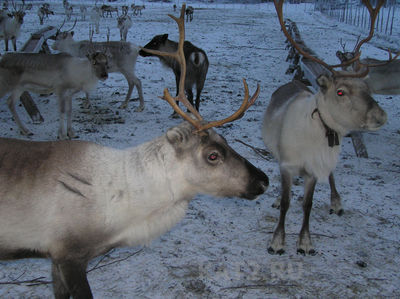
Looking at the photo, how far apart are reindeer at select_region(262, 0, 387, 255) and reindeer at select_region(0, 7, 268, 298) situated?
94 cm

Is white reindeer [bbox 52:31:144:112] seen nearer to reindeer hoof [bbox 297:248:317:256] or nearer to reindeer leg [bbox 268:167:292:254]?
reindeer leg [bbox 268:167:292:254]

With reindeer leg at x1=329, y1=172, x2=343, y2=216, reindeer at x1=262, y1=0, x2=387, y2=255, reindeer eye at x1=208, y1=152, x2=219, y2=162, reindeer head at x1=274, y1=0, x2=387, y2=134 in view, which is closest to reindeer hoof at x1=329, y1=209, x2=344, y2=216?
reindeer leg at x1=329, y1=172, x2=343, y2=216

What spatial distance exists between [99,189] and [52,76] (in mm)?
3749

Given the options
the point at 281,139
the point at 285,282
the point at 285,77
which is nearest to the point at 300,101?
the point at 281,139

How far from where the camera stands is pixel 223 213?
3266 mm

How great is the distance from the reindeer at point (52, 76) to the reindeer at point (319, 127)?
309 cm

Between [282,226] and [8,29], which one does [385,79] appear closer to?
[282,226]

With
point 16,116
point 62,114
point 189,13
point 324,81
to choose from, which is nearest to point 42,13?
point 189,13

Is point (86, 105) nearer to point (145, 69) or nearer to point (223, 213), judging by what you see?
point (145, 69)

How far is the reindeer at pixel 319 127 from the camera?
2.60 m

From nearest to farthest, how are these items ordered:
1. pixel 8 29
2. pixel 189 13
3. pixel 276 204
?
1. pixel 276 204
2. pixel 8 29
3. pixel 189 13

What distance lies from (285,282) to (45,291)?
5.32ft

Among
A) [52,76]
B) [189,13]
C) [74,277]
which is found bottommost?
[74,277]

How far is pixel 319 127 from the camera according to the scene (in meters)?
2.74
